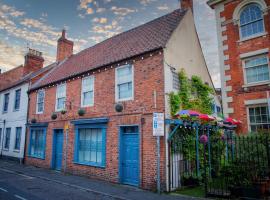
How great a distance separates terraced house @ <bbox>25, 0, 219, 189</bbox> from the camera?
10.1 m

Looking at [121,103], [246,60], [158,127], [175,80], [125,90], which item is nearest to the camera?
[158,127]

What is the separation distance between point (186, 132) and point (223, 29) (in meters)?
6.97

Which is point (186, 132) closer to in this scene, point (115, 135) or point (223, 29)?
point (115, 135)

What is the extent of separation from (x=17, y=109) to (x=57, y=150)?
796cm

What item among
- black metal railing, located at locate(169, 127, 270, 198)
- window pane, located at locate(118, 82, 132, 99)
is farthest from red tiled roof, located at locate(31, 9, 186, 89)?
black metal railing, located at locate(169, 127, 270, 198)

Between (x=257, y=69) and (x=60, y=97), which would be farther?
(x=60, y=97)

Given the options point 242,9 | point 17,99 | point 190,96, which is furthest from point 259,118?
point 17,99

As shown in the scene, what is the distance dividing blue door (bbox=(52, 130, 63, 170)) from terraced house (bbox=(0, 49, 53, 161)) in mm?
4781

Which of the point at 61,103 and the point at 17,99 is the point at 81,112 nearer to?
the point at 61,103

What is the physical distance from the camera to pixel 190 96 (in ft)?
38.9

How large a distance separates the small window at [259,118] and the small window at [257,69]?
5.04 ft

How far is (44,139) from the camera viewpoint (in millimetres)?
16172

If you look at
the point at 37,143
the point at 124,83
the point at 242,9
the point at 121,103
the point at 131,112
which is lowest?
the point at 37,143

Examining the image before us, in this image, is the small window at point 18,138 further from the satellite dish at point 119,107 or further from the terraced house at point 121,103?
the satellite dish at point 119,107
